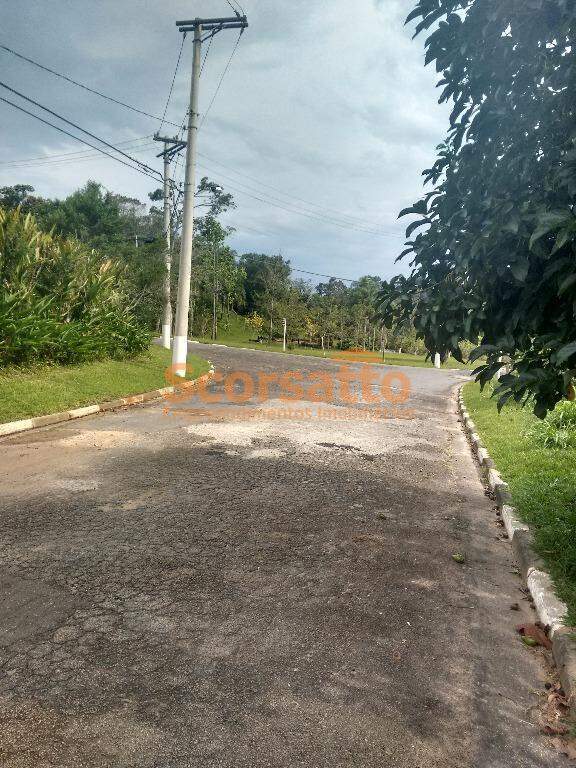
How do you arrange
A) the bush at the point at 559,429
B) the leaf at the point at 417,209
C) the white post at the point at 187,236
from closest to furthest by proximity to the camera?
the leaf at the point at 417,209 < the bush at the point at 559,429 < the white post at the point at 187,236

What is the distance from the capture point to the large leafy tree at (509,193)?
275 centimetres

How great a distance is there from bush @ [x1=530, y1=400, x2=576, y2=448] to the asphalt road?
87.4 inches

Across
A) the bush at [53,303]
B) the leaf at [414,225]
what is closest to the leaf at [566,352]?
the leaf at [414,225]

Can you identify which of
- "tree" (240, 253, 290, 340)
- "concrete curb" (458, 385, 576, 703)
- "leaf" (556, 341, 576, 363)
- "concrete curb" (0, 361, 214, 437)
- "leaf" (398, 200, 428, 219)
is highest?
"tree" (240, 253, 290, 340)

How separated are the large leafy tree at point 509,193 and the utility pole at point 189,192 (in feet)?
43.7

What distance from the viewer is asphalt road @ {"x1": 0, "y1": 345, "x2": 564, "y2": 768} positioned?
2.32m

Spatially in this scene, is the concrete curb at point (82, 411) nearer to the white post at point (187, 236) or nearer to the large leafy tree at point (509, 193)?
the white post at point (187, 236)

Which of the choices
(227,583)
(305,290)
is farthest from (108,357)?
(305,290)

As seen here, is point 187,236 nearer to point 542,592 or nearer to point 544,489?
point 544,489

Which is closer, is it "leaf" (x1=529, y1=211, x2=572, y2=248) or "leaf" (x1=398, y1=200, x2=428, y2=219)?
"leaf" (x1=529, y1=211, x2=572, y2=248)

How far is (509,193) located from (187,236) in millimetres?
14606

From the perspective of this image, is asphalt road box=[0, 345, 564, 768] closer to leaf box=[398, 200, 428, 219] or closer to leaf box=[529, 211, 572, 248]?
leaf box=[529, 211, 572, 248]

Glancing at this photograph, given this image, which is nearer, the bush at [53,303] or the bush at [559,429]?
the bush at [559,429]

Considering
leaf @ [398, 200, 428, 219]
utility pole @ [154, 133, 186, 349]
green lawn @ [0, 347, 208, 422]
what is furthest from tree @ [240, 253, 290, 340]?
leaf @ [398, 200, 428, 219]
